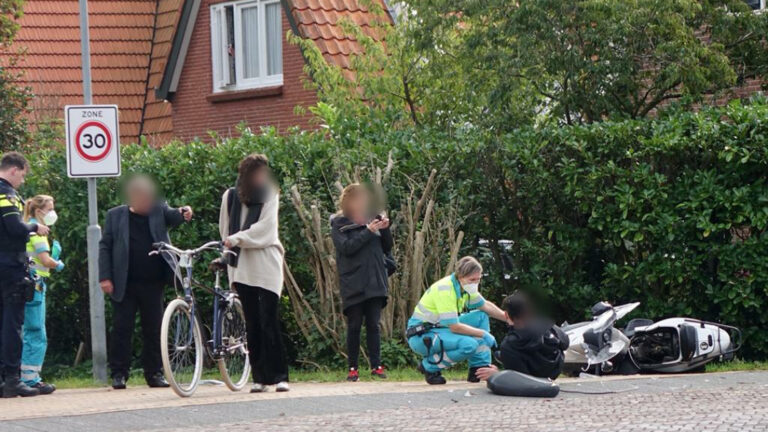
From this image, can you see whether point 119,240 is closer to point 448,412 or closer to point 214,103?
point 448,412

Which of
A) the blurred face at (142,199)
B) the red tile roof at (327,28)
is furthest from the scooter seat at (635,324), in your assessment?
the red tile roof at (327,28)

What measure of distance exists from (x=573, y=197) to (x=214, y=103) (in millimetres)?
11845

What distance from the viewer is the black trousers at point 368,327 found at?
11797mm

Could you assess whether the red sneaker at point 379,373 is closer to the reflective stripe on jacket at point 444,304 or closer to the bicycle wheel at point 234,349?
the reflective stripe on jacket at point 444,304

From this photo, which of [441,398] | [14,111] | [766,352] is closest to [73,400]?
[441,398]

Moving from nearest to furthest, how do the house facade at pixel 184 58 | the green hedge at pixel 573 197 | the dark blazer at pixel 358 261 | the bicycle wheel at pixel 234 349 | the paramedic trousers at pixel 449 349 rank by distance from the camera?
the bicycle wheel at pixel 234 349 < the paramedic trousers at pixel 449 349 < the dark blazer at pixel 358 261 < the green hedge at pixel 573 197 < the house facade at pixel 184 58

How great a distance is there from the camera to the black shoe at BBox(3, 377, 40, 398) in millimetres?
10992

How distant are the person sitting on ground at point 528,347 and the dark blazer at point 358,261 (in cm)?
143

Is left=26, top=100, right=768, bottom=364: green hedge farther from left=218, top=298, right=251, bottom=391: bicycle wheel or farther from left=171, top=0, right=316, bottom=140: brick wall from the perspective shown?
left=171, top=0, right=316, bottom=140: brick wall

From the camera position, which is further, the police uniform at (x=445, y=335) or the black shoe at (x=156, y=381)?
the black shoe at (x=156, y=381)

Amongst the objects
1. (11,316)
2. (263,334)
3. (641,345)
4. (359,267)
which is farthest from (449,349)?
(11,316)

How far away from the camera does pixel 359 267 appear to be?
1177cm

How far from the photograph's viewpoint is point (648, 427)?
8156mm

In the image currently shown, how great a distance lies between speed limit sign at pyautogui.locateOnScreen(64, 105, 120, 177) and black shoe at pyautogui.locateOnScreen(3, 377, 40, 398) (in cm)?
209
